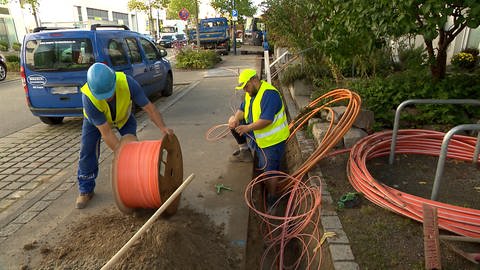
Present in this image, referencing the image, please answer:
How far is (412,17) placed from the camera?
3.45 metres

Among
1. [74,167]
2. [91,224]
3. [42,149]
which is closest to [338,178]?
[91,224]

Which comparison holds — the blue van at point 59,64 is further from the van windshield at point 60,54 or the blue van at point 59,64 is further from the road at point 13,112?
the road at point 13,112

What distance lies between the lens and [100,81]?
3.14 m

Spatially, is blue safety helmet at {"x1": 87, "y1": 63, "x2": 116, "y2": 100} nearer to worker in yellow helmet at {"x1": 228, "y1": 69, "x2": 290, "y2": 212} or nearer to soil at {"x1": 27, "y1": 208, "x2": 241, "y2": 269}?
soil at {"x1": 27, "y1": 208, "x2": 241, "y2": 269}

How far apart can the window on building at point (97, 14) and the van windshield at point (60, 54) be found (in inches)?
1695

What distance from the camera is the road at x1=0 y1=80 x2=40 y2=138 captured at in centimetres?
732

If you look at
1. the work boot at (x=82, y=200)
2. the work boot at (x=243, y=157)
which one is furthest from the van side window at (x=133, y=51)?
the work boot at (x=82, y=200)

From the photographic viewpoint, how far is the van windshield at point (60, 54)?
254 inches

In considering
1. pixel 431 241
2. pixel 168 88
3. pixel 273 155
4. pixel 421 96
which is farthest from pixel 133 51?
pixel 431 241

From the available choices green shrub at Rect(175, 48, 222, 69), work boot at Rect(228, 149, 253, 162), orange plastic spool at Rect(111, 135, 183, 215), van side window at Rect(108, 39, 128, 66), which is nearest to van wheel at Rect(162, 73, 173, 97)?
van side window at Rect(108, 39, 128, 66)

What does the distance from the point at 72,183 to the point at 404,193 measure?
13.5 feet

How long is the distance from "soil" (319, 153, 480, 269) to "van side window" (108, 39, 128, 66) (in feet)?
16.1

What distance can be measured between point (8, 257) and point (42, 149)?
3.26 metres

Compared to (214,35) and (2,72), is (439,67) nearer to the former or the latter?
(2,72)
